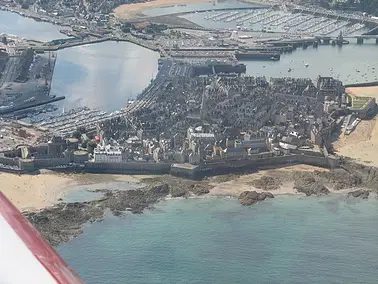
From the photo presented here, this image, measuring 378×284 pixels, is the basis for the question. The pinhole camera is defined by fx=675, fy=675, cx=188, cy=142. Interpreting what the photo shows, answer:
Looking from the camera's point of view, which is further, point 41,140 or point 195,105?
point 195,105

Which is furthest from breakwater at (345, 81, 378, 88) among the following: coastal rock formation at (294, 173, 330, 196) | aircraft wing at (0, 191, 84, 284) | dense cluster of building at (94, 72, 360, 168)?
aircraft wing at (0, 191, 84, 284)

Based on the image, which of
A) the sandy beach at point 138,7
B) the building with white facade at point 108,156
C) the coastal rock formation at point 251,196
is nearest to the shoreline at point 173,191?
the coastal rock formation at point 251,196

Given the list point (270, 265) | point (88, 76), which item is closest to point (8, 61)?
point (88, 76)

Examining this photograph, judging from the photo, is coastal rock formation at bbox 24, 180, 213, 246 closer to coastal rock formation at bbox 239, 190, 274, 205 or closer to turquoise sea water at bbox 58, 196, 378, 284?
turquoise sea water at bbox 58, 196, 378, 284

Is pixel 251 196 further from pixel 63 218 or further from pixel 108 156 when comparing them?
pixel 63 218

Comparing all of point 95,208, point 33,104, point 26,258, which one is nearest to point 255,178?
point 95,208

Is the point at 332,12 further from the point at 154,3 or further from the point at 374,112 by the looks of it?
the point at 374,112
